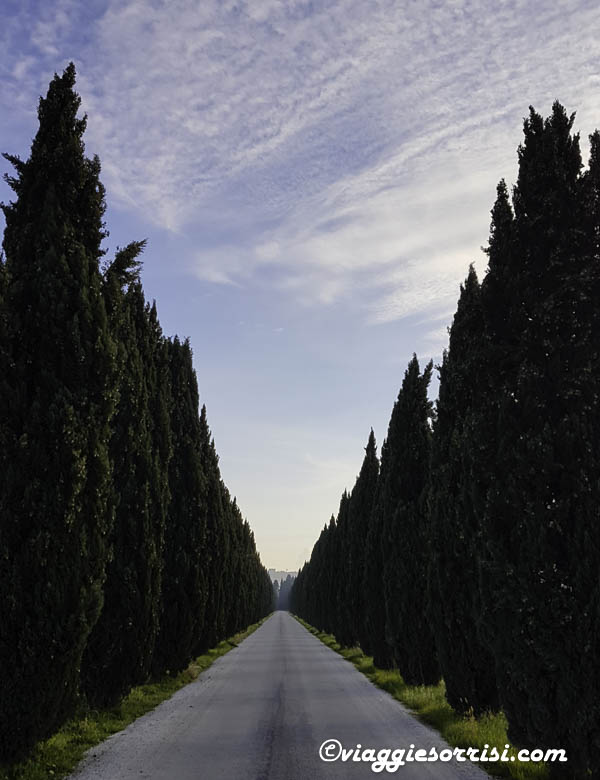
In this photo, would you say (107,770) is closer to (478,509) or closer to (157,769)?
(157,769)

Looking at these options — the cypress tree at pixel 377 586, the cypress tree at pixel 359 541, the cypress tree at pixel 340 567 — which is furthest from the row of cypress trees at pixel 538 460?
the cypress tree at pixel 340 567

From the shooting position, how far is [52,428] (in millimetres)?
8875

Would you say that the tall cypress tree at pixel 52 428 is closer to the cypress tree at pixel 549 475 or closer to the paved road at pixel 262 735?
the paved road at pixel 262 735

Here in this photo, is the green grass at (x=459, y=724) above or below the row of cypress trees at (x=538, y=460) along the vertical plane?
below

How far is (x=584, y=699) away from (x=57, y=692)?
645 centimetres

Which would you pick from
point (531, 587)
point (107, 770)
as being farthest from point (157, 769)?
point (531, 587)

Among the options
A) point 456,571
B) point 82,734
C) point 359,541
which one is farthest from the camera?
point 359,541

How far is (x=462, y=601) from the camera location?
458 inches

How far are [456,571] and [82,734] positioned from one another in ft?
22.9

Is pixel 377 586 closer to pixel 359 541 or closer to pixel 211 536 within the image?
pixel 211 536

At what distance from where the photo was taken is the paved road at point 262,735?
26.5ft

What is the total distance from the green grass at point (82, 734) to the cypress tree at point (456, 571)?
6.10m

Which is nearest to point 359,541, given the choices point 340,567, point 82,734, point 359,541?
point 359,541

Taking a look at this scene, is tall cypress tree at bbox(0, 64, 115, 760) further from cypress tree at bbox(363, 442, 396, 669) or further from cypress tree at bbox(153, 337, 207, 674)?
cypress tree at bbox(363, 442, 396, 669)
